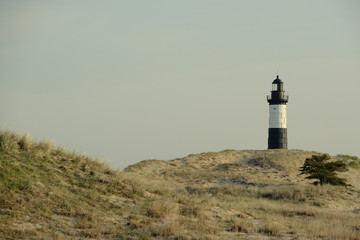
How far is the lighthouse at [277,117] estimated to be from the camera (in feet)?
198

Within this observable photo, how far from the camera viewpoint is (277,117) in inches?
2382

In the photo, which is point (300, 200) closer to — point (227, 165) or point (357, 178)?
point (227, 165)

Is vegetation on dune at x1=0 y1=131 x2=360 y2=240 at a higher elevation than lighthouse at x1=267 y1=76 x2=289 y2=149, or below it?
below

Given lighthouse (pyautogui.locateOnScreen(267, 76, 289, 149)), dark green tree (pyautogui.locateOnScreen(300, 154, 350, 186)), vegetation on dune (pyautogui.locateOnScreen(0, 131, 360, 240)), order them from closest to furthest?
1. vegetation on dune (pyautogui.locateOnScreen(0, 131, 360, 240))
2. dark green tree (pyautogui.locateOnScreen(300, 154, 350, 186))
3. lighthouse (pyautogui.locateOnScreen(267, 76, 289, 149))

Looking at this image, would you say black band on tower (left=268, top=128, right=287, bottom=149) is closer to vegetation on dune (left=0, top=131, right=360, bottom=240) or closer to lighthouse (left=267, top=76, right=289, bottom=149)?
lighthouse (left=267, top=76, right=289, bottom=149)

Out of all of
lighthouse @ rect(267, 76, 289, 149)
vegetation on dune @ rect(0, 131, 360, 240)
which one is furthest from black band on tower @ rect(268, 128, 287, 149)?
vegetation on dune @ rect(0, 131, 360, 240)

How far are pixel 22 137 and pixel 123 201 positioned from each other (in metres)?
5.41

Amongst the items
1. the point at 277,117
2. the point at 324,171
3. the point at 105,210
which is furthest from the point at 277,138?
the point at 105,210

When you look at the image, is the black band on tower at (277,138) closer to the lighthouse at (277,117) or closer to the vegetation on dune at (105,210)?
the lighthouse at (277,117)

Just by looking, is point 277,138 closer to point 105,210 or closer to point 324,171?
point 324,171

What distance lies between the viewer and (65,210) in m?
16.6

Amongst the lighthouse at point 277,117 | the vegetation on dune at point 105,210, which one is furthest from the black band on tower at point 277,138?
the vegetation on dune at point 105,210

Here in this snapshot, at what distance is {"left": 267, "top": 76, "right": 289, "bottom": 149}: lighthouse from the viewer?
6038 cm

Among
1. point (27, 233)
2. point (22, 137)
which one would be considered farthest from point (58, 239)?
point (22, 137)
